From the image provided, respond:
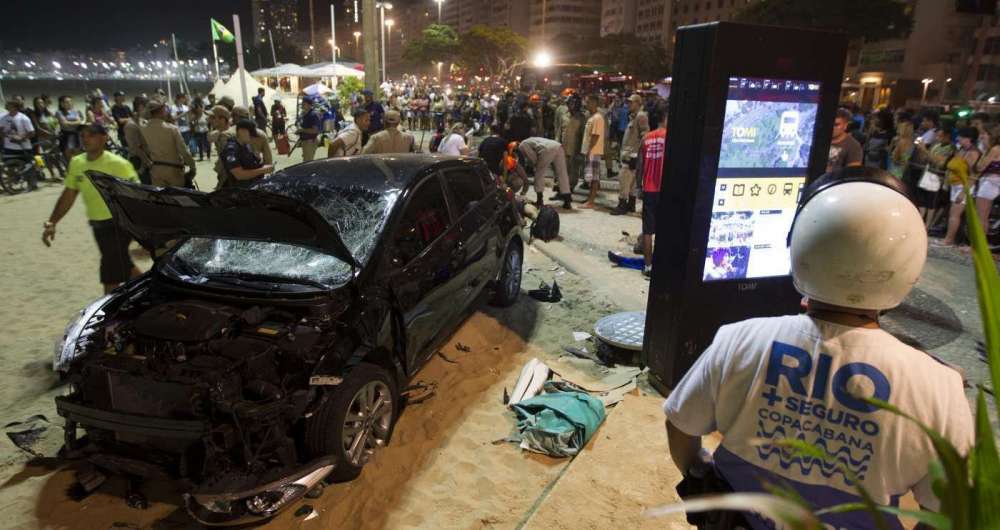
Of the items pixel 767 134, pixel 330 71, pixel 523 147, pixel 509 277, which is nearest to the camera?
pixel 767 134

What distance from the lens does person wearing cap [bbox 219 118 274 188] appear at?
6.94 m

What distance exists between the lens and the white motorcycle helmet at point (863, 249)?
4.79ft

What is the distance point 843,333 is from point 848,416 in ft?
0.67

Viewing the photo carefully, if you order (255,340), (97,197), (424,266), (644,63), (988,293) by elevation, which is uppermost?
(644,63)

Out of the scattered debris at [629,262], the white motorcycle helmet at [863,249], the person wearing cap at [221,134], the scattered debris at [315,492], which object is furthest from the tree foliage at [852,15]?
the white motorcycle helmet at [863,249]

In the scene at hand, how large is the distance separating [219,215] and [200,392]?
110cm

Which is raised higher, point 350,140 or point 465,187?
point 350,140

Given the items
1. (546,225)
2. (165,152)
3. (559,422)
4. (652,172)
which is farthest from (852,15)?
(559,422)

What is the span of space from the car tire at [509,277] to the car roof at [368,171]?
137cm

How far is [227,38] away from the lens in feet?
57.6

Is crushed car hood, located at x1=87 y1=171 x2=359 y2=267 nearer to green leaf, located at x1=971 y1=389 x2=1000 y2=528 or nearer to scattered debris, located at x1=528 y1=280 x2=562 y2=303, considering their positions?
green leaf, located at x1=971 y1=389 x2=1000 y2=528

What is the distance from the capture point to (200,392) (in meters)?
3.12

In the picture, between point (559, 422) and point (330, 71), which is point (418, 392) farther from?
point (330, 71)

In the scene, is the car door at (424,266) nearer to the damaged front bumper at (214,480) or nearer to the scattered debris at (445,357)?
the scattered debris at (445,357)
